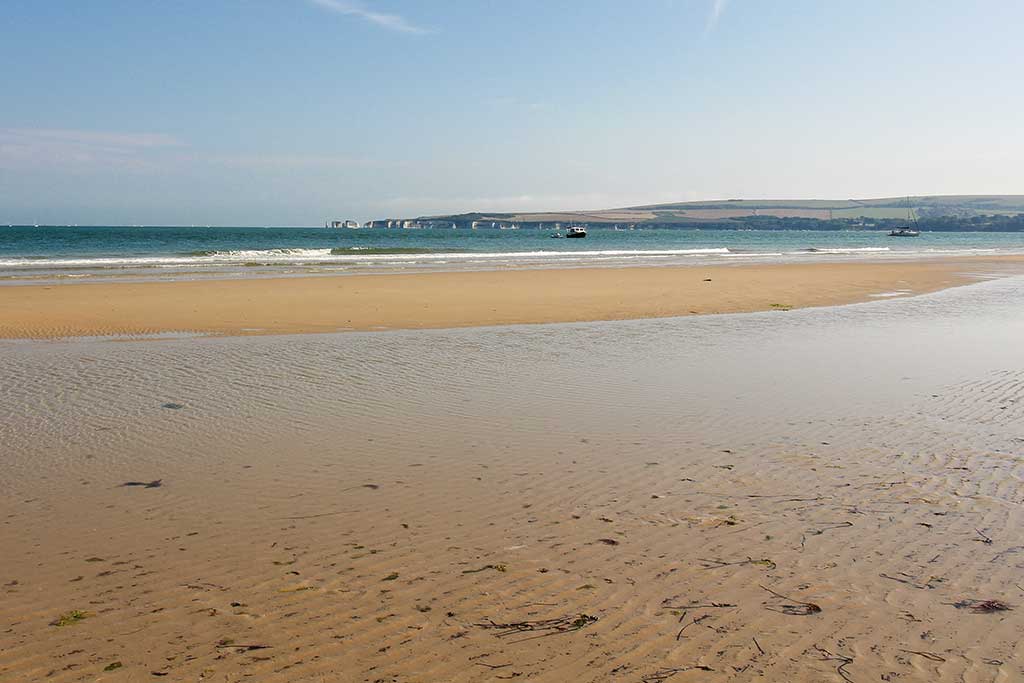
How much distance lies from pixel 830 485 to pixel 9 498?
5.56 metres

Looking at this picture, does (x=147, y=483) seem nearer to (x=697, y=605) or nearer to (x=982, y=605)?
(x=697, y=605)

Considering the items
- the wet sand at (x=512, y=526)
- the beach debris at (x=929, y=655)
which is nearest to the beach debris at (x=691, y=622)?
the wet sand at (x=512, y=526)

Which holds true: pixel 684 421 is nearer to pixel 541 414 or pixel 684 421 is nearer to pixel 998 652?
pixel 541 414

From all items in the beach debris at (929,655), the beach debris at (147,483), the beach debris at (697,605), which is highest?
the beach debris at (147,483)

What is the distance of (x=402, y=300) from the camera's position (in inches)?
802

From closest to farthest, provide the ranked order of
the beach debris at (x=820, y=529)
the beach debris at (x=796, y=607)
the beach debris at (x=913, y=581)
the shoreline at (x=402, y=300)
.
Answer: the beach debris at (x=796, y=607) → the beach debris at (x=913, y=581) → the beach debris at (x=820, y=529) → the shoreline at (x=402, y=300)

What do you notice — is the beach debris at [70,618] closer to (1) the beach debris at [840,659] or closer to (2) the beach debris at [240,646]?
(2) the beach debris at [240,646]

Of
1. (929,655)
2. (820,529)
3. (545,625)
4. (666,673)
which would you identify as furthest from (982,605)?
(545,625)

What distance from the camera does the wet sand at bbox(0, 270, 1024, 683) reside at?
3.58 metres

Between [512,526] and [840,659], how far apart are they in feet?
6.82

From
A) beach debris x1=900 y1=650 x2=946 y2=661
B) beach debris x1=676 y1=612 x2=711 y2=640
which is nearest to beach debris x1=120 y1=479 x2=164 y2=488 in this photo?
beach debris x1=676 y1=612 x2=711 y2=640

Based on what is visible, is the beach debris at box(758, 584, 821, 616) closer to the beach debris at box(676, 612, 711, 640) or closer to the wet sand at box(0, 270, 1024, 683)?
the wet sand at box(0, 270, 1024, 683)

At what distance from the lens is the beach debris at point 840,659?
3379 mm

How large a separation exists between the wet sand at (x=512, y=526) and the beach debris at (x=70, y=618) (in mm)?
14
